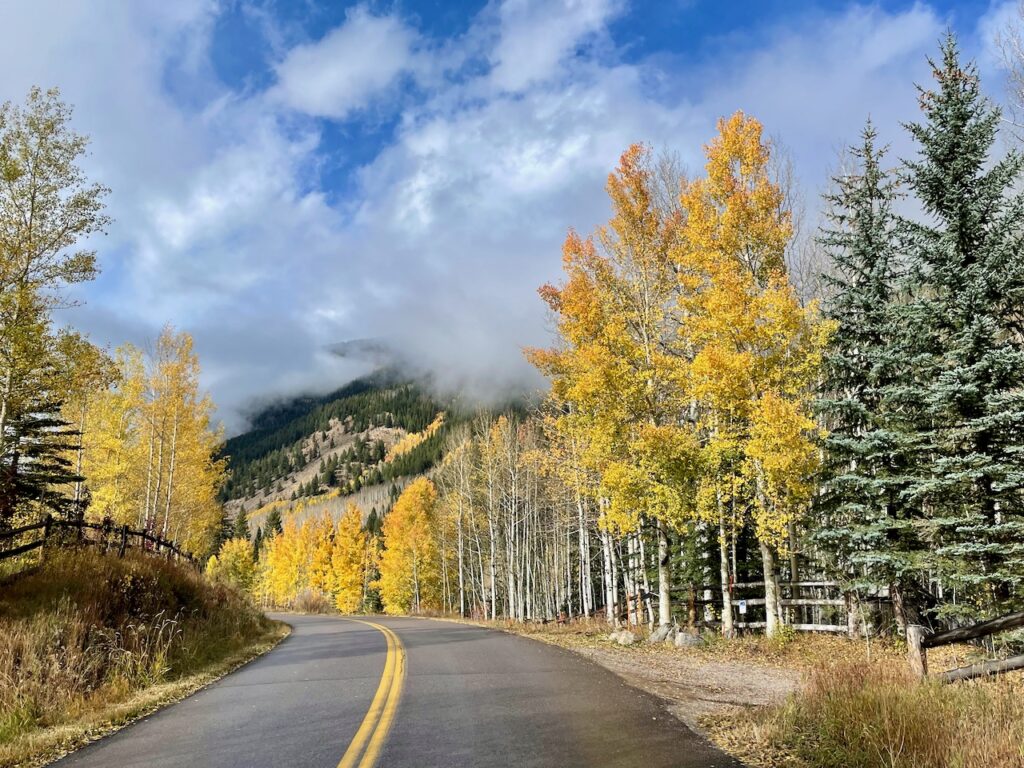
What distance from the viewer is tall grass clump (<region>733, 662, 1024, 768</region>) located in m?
4.93

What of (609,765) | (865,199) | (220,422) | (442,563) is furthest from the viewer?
(442,563)

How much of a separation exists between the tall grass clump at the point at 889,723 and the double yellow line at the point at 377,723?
362 cm

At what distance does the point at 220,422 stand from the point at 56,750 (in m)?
33.3

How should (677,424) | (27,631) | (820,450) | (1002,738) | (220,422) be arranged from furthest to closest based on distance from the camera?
(220,422) → (677,424) → (820,450) → (27,631) → (1002,738)

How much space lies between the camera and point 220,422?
37188 mm

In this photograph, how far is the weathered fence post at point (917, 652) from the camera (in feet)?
22.9

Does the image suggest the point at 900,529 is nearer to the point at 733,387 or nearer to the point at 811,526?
the point at 811,526

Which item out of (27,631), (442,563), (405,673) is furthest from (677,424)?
(442,563)

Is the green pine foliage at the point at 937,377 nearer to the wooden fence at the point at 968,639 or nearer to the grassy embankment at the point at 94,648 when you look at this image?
the wooden fence at the point at 968,639

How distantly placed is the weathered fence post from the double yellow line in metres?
5.90

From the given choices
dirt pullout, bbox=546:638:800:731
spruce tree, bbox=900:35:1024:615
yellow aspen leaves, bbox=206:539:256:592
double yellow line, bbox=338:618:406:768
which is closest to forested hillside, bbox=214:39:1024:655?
spruce tree, bbox=900:35:1024:615

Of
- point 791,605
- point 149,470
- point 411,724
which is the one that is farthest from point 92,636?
point 149,470

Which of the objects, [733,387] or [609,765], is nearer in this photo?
[609,765]

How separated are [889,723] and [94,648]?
433 inches
